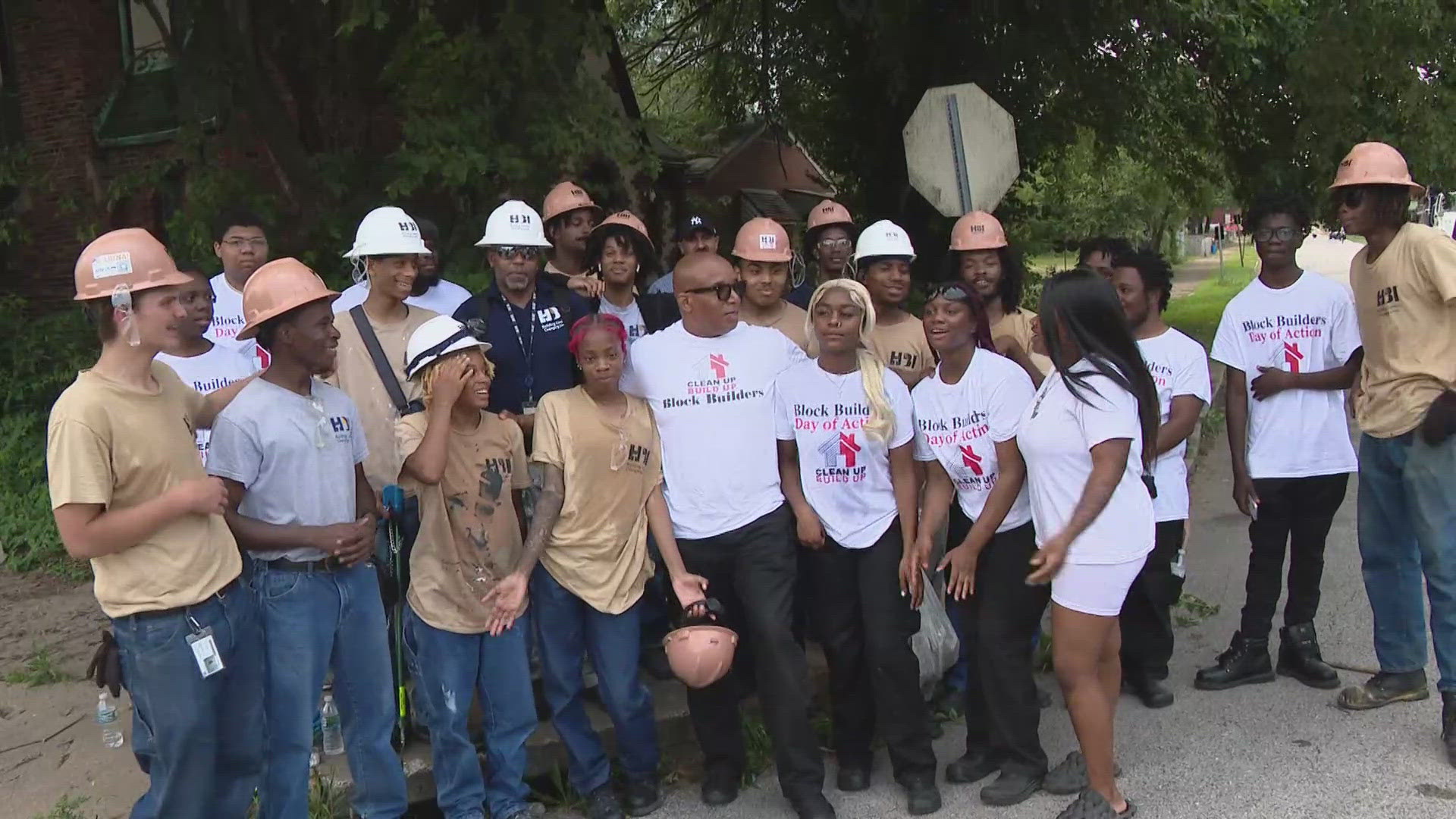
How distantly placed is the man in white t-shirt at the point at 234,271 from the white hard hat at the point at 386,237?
0.95 metres

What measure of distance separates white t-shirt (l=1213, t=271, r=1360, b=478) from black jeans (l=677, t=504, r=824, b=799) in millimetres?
2279

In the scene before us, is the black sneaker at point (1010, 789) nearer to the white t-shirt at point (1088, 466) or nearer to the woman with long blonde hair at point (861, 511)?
the woman with long blonde hair at point (861, 511)

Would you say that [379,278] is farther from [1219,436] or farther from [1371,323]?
[1219,436]

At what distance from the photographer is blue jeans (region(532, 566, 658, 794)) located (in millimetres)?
4004

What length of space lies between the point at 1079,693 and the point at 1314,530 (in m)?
1.92

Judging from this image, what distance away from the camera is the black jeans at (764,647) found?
396cm

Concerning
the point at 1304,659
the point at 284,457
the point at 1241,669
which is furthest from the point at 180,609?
the point at 1304,659

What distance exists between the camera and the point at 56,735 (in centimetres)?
484

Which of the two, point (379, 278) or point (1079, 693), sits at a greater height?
point (379, 278)

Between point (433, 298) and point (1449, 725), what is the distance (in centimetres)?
451

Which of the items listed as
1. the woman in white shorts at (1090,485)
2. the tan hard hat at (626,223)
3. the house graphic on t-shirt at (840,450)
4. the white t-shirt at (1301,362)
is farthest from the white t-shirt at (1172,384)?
the tan hard hat at (626,223)

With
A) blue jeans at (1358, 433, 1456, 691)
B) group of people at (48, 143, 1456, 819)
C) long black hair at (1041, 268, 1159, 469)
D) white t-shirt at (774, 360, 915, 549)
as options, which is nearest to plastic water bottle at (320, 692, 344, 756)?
group of people at (48, 143, 1456, 819)

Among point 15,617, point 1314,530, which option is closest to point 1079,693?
point 1314,530

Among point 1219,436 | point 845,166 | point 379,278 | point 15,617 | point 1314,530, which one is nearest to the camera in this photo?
point 379,278
